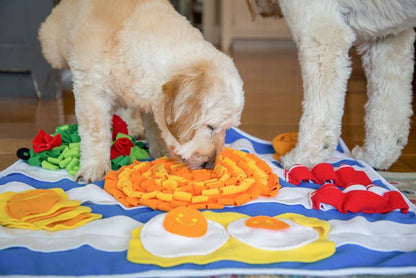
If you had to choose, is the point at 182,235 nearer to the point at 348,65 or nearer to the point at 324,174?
the point at 324,174

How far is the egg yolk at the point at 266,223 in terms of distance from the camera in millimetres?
1372

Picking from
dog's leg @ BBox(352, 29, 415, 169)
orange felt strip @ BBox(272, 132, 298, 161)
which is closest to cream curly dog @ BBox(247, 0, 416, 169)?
dog's leg @ BBox(352, 29, 415, 169)

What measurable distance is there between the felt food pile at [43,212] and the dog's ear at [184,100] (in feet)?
1.35

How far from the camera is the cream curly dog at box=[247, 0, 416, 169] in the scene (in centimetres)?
183

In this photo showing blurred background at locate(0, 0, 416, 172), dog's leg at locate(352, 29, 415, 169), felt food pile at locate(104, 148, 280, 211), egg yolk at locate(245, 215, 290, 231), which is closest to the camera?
egg yolk at locate(245, 215, 290, 231)

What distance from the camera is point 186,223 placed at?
136 centimetres

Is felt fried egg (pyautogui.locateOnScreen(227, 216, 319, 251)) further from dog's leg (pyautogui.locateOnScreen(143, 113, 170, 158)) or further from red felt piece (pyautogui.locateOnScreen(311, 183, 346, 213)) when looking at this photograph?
dog's leg (pyautogui.locateOnScreen(143, 113, 170, 158))

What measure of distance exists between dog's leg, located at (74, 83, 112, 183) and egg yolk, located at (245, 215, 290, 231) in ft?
2.48

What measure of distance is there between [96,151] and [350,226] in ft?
3.46

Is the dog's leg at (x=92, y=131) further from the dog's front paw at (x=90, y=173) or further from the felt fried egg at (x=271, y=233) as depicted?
the felt fried egg at (x=271, y=233)

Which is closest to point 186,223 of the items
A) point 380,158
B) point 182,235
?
point 182,235

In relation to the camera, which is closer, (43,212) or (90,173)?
(43,212)

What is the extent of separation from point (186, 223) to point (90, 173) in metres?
0.66

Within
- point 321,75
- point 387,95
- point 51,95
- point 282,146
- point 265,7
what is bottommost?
point 51,95
